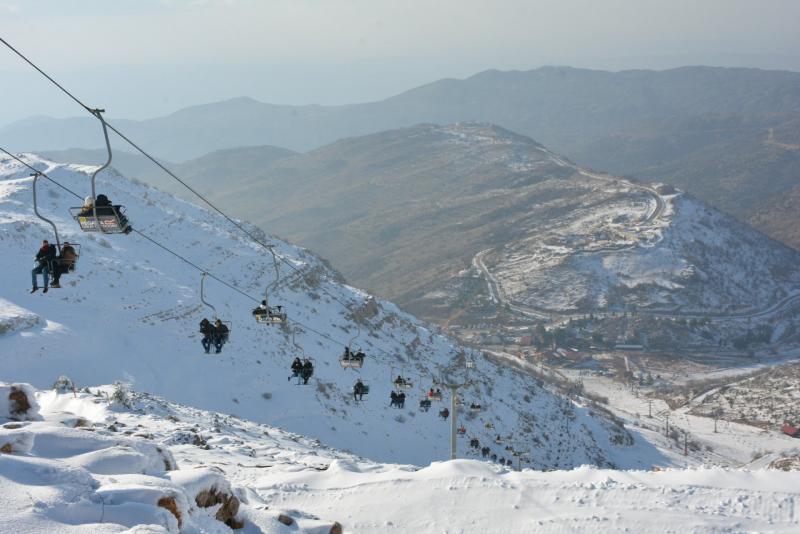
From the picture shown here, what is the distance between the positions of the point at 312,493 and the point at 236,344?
25736 millimetres

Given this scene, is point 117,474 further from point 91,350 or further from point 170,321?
point 170,321

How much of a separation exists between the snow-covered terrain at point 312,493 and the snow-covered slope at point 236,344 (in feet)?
43.4

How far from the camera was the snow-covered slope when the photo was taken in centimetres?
3759

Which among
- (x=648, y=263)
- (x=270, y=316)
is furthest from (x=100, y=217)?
(x=648, y=263)

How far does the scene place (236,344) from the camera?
43.3 meters

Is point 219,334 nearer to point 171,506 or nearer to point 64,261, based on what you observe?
point 64,261

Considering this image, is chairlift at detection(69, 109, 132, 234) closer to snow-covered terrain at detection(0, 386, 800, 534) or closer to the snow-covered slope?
snow-covered terrain at detection(0, 386, 800, 534)

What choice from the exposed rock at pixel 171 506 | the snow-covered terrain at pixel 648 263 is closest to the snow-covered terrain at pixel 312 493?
the exposed rock at pixel 171 506

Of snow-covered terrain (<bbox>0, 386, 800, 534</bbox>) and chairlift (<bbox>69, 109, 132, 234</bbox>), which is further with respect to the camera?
chairlift (<bbox>69, 109, 132, 234</bbox>)

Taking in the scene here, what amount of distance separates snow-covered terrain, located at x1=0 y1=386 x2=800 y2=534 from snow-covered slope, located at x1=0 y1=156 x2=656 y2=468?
13214mm

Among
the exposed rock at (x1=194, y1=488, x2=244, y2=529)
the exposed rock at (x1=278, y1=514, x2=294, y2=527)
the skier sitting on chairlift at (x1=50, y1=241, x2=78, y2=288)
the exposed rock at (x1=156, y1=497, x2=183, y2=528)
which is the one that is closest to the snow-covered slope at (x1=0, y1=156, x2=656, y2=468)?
the skier sitting on chairlift at (x1=50, y1=241, x2=78, y2=288)

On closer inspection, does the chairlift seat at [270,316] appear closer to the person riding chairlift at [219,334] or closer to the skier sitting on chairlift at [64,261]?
the person riding chairlift at [219,334]

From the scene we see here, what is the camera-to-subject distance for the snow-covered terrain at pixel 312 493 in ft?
35.9

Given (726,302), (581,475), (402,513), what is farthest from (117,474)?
(726,302)
